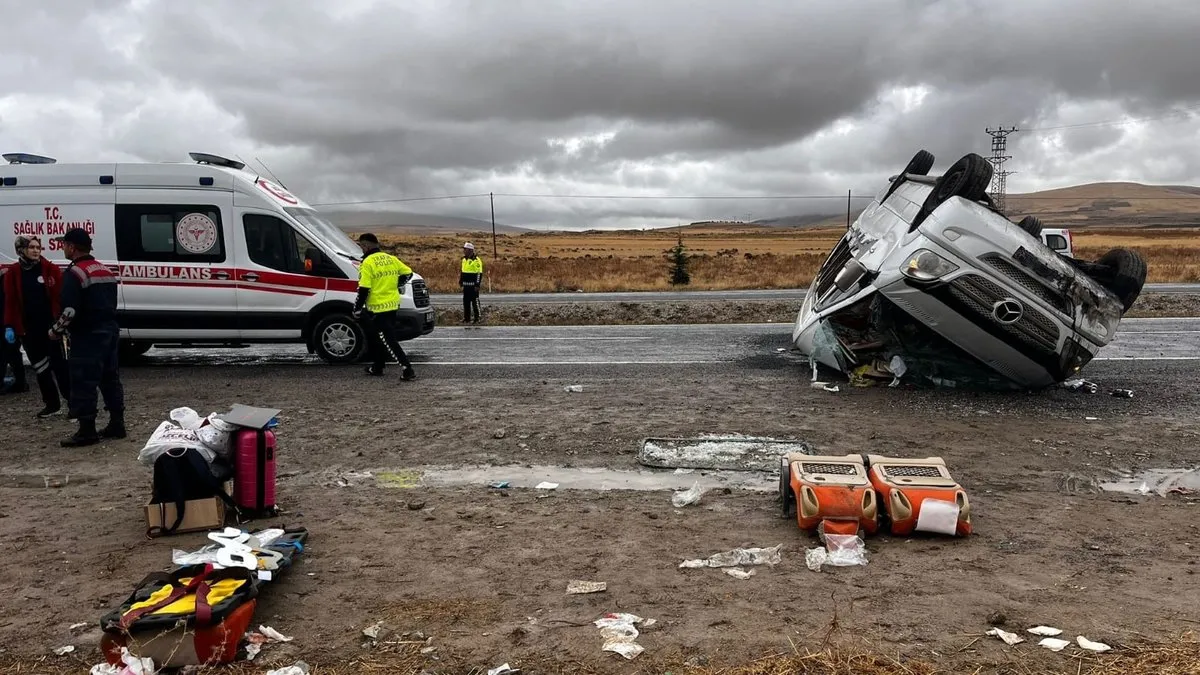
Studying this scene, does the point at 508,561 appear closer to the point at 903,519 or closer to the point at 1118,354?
the point at 903,519

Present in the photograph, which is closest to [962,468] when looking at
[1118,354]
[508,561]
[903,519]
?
[903,519]

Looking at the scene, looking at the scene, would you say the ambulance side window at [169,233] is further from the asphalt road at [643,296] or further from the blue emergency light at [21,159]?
the asphalt road at [643,296]

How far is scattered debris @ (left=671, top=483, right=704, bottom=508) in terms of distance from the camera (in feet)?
16.0

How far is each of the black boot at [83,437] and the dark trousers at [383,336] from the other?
10.9 ft

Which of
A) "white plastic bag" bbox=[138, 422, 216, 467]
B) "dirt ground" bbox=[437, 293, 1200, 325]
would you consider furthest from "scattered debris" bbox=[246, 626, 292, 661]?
"dirt ground" bbox=[437, 293, 1200, 325]

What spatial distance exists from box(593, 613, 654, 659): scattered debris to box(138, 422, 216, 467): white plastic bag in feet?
8.73

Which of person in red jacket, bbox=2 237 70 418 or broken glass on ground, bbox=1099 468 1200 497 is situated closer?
broken glass on ground, bbox=1099 468 1200 497

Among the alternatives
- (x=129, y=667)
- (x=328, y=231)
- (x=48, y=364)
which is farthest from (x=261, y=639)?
(x=328, y=231)

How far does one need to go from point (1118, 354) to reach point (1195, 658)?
9.01 meters

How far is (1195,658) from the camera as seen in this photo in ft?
9.48

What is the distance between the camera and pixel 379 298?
30.3 feet

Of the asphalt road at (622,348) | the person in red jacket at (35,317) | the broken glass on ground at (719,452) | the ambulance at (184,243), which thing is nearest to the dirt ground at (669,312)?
the asphalt road at (622,348)

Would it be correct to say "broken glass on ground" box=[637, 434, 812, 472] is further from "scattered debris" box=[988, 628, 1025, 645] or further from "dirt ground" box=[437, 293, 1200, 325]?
"dirt ground" box=[437, 293, 1200, 325]

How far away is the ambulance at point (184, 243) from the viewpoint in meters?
10.1
